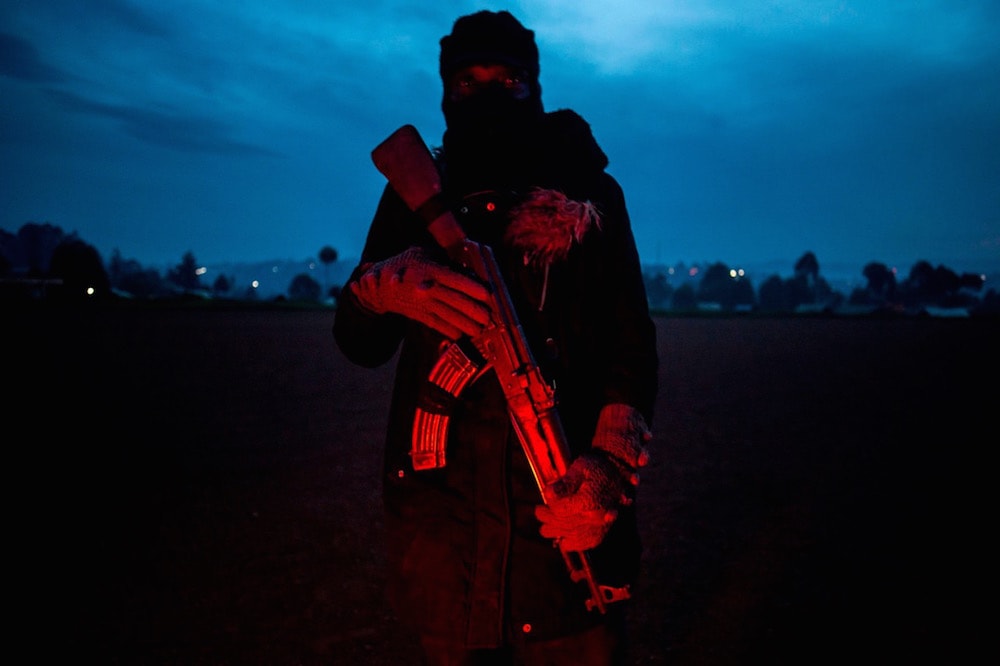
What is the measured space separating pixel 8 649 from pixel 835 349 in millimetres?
23787

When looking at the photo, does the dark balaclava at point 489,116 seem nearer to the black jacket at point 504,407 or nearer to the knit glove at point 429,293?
the black jacket at point 504,407

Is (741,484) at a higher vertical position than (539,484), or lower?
lower

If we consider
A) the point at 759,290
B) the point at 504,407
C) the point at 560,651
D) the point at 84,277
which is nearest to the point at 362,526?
the point at 560,651

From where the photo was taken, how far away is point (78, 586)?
441cm

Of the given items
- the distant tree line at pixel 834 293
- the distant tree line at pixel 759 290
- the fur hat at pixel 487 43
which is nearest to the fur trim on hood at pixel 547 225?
the fur hat at pixel 487 43

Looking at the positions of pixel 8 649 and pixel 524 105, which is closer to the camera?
pixel 524 105

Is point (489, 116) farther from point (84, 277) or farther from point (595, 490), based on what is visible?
point (84, 277)

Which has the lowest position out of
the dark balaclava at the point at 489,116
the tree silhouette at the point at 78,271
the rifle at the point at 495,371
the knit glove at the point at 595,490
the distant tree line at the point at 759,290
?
the knit glove at the point at 595,490

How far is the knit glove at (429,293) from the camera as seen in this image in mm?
1931

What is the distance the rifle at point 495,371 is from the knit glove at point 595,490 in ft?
0.14

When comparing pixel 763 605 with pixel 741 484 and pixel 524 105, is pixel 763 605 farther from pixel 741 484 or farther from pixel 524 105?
pixel 524 105

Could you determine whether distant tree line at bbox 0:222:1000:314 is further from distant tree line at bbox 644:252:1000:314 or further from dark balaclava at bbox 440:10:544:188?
dark balaclava at bbox 440:10:544:188

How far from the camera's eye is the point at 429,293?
6.32ft

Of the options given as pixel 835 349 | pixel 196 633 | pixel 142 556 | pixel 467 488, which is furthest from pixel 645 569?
pixel 835 349
